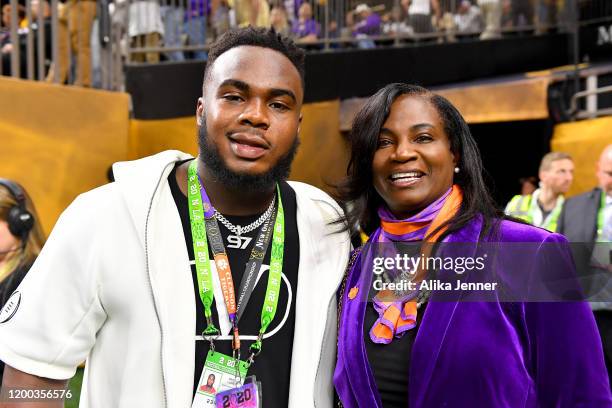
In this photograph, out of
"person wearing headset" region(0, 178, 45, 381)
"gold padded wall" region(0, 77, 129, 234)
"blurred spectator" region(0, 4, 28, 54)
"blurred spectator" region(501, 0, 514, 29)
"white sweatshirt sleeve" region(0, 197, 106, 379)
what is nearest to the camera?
"white sweatshirt sleeve" region(0, 197, 106, 379)

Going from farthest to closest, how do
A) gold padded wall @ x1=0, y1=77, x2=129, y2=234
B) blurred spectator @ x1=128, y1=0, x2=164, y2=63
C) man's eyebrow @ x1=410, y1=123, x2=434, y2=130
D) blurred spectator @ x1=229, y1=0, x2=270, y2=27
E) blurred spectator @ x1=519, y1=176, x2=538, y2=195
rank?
blurred spectator @ x1=229, y1=0, x2=270, y2=27, blurred spectator @ x1=519, y1=176, x2=538, y2=195, blurred spectator @ x1=128, y1=0, x2=164, y2=63, gold padded wall @ x1=0, y1=77, x2=129, y2=234, man's eyebrow @ x1=410, y1=123, x2=434, y2=130

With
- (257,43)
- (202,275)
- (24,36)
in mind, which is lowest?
(202,275)

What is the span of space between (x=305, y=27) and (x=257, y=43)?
26.6ft

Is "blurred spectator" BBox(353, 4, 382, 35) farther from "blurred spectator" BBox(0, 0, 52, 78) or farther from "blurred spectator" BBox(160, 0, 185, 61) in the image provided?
"blurred spectator" BBox(0, 0, 52, 78)

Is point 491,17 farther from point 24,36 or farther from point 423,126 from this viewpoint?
point 423,126

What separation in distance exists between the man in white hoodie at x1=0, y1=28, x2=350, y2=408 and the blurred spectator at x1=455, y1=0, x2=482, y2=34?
9.51 metres

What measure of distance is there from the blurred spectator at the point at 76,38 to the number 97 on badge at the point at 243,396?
6.47 meters

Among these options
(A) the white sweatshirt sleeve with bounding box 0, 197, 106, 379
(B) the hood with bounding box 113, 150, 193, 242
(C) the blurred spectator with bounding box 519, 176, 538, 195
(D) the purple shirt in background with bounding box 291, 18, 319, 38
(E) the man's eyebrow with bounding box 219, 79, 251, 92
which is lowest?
(C) the blurred spectator with bounding box 519, 176, 538, 195

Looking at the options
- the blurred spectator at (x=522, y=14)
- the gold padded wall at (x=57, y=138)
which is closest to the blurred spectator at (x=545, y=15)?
the blurred spectator at (x=522, y=14)

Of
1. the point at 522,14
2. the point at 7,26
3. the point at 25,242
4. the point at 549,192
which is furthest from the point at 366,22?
the point at 25,242

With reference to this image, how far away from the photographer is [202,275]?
2238 millimetres

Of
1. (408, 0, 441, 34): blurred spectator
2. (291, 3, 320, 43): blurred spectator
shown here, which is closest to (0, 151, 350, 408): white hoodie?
(291, 3, 320, 43): blurred spectator

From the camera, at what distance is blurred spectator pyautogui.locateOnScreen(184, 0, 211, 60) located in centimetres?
938

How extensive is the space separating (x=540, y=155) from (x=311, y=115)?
3.73 metres
